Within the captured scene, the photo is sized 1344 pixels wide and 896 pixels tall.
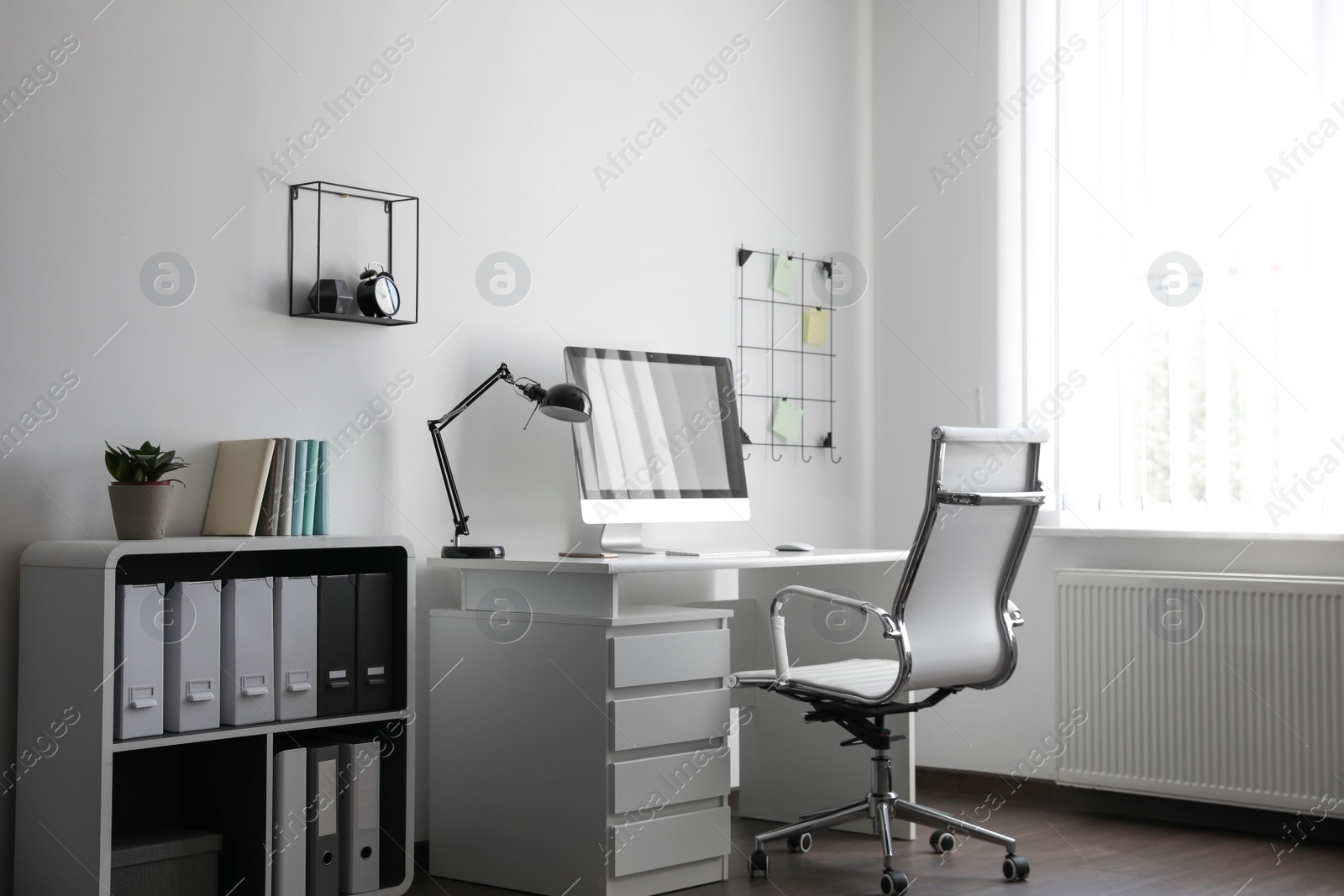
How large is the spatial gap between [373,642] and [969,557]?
4.39 feet

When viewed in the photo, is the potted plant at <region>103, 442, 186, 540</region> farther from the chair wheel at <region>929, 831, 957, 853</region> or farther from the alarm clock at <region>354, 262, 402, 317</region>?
the chair wheel at <region>929, 831, 957, 853</region>

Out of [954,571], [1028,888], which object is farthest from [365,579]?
[1028,888]

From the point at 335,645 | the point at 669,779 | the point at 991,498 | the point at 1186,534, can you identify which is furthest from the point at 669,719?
the point at 1186,534

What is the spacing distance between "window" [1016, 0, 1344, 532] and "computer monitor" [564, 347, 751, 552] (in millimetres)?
1085

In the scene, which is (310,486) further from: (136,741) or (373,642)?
(136,741)

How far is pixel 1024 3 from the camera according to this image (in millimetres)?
4156

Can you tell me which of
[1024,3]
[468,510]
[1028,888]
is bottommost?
[1028,888]

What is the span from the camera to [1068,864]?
326 cm

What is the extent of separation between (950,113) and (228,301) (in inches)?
97.5

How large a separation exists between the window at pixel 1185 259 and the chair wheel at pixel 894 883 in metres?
1.46

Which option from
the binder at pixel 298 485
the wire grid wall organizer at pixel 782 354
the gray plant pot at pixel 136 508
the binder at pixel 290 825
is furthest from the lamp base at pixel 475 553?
the wire grid wall organizer at pixel 782 354

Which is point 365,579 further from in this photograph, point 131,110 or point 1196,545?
point 1196,545

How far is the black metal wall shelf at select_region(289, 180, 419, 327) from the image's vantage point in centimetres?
306

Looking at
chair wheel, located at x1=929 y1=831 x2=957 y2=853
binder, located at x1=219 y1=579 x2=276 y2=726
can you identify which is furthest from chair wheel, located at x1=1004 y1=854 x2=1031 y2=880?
binder, located at x1=219 y1=579 x2=276 y2=726
